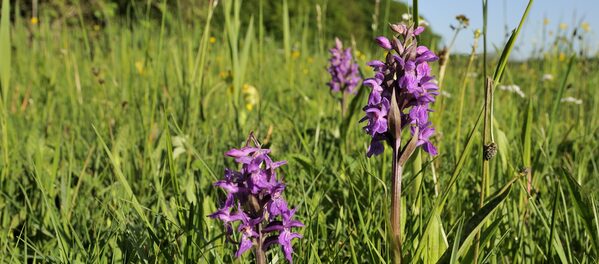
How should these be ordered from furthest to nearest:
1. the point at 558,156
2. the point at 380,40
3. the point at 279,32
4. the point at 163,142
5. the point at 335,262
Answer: the point at 279,32 < the point at 558,156 < the point at 163,142 < the point at 335,262 < the point at 380,40

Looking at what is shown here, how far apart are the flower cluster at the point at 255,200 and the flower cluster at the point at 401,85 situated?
0.23 m

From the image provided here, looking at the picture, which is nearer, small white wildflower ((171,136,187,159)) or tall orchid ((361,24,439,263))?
tall orchid ((361,24,439,263))

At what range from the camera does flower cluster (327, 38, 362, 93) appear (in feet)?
9.84

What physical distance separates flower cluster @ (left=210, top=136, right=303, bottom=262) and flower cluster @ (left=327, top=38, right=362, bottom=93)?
1.94 meters

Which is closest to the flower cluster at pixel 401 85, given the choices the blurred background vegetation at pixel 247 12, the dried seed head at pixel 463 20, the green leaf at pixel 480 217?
the green leaf at pixel 480 217

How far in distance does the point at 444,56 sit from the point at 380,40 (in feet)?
2.47

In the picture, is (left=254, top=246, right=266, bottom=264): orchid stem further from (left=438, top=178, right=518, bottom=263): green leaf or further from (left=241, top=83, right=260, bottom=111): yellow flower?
(left=241, top=83, right=260, bottom=111): yellow flower

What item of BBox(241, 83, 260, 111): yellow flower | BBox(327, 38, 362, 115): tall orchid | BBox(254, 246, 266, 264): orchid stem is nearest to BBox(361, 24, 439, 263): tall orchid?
BBox(254, 246, 266, 264): orchid stem

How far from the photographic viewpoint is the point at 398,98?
117cm

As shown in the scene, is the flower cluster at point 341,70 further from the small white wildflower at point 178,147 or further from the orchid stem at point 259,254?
the orchid stem at point 259,254

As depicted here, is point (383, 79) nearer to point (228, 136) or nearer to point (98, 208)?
point (98, 208)

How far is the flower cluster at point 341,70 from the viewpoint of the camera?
2998 millimetres

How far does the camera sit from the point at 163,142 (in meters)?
2.17

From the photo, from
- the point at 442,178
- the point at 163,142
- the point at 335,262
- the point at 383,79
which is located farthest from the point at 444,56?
the point at 163,142
